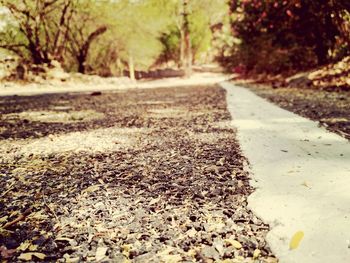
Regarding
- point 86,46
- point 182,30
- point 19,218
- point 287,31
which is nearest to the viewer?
point 19,218

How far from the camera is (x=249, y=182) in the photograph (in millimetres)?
1948

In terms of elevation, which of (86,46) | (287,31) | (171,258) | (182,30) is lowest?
(171,258)

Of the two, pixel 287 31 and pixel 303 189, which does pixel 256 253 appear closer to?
pixel 303 189

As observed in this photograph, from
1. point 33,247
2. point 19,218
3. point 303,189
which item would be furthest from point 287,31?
point 33,247

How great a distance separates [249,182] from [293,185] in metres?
0.25

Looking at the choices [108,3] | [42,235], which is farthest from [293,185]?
[108,3]

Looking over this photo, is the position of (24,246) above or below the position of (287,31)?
below

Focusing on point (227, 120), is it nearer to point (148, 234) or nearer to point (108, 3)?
point (148, 234)

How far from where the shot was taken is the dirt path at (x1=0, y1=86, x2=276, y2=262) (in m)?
1.35

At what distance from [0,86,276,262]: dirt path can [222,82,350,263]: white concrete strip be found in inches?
3.5

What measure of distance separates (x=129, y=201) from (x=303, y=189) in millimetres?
947

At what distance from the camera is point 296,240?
1.32 m

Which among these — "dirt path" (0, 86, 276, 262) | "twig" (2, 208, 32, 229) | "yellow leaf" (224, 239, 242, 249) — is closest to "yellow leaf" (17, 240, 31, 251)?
"dirt path" (0, 86, 276, 262)

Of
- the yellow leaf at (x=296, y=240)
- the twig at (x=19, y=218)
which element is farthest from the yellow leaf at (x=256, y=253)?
the twig at (x=19, y=218)
